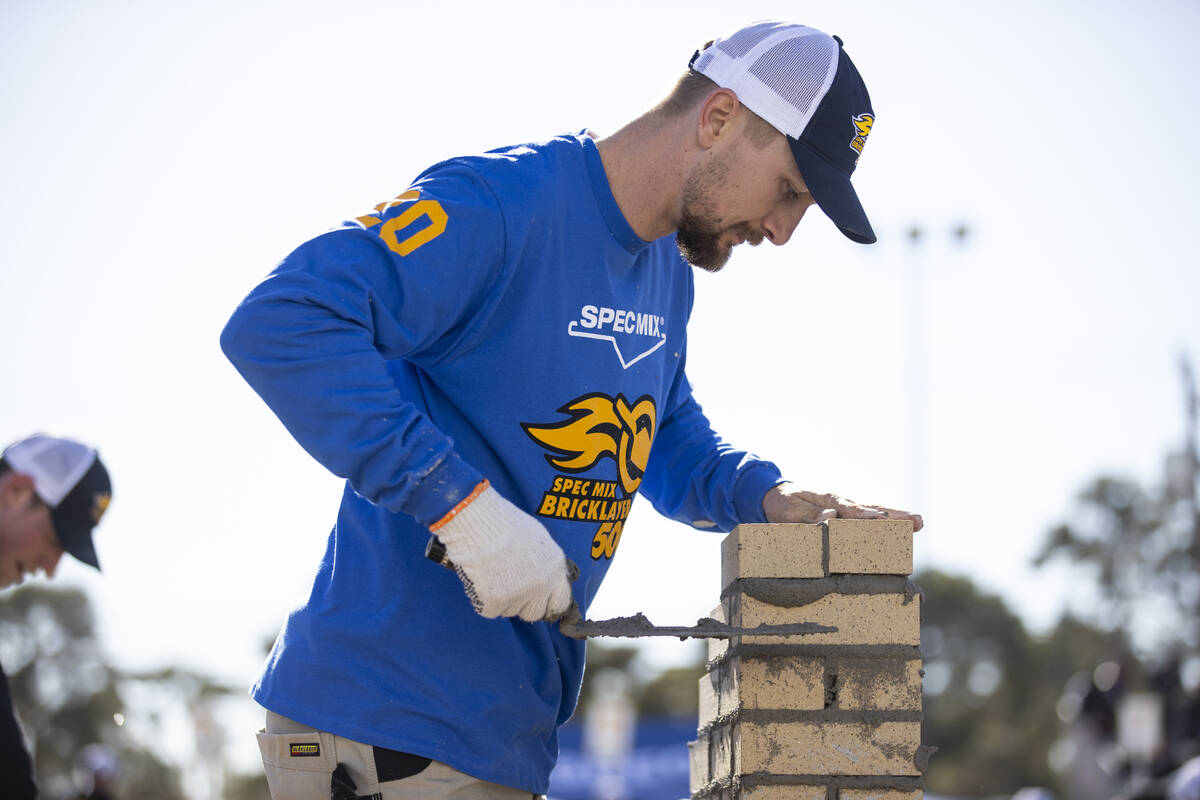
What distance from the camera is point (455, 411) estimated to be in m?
2.90

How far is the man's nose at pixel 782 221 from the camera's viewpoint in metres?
3.04

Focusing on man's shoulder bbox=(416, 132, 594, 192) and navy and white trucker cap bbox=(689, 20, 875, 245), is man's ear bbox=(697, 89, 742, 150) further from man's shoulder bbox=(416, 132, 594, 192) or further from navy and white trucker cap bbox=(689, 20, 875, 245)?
man's shoulder bbox=(416, 132, 594, 192)

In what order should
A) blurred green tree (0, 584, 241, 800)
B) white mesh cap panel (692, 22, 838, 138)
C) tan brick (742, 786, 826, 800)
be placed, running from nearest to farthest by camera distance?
white mesh cap panel (692, 22, 838, 138), tan brick (742, 786, 826, 800), blurred green tree (0, 584, 241, 800)

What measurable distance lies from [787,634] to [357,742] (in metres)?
1.09

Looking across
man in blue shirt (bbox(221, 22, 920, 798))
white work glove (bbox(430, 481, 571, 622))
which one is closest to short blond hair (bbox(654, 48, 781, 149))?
man in blue shirt (bbox(221, 22, 920, 798))

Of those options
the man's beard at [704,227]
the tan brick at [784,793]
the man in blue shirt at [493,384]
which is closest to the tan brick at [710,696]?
the tan brick at [784,793]

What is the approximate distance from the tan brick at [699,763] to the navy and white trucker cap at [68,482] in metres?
1.82

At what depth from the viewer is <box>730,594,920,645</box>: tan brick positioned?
10.1 ft

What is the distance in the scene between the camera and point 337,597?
2785 millimetres

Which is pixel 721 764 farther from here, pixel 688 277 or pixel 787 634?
pixel 688 277

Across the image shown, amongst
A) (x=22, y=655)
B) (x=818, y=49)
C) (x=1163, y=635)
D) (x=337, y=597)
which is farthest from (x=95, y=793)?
(x=1163, y=635)

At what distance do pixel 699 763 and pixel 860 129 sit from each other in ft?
6.37

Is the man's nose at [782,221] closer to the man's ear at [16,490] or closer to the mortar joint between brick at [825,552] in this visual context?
the mortar joint between brick at [825,552]

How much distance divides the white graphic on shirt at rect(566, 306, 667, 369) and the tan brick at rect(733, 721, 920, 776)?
0.97 metres
